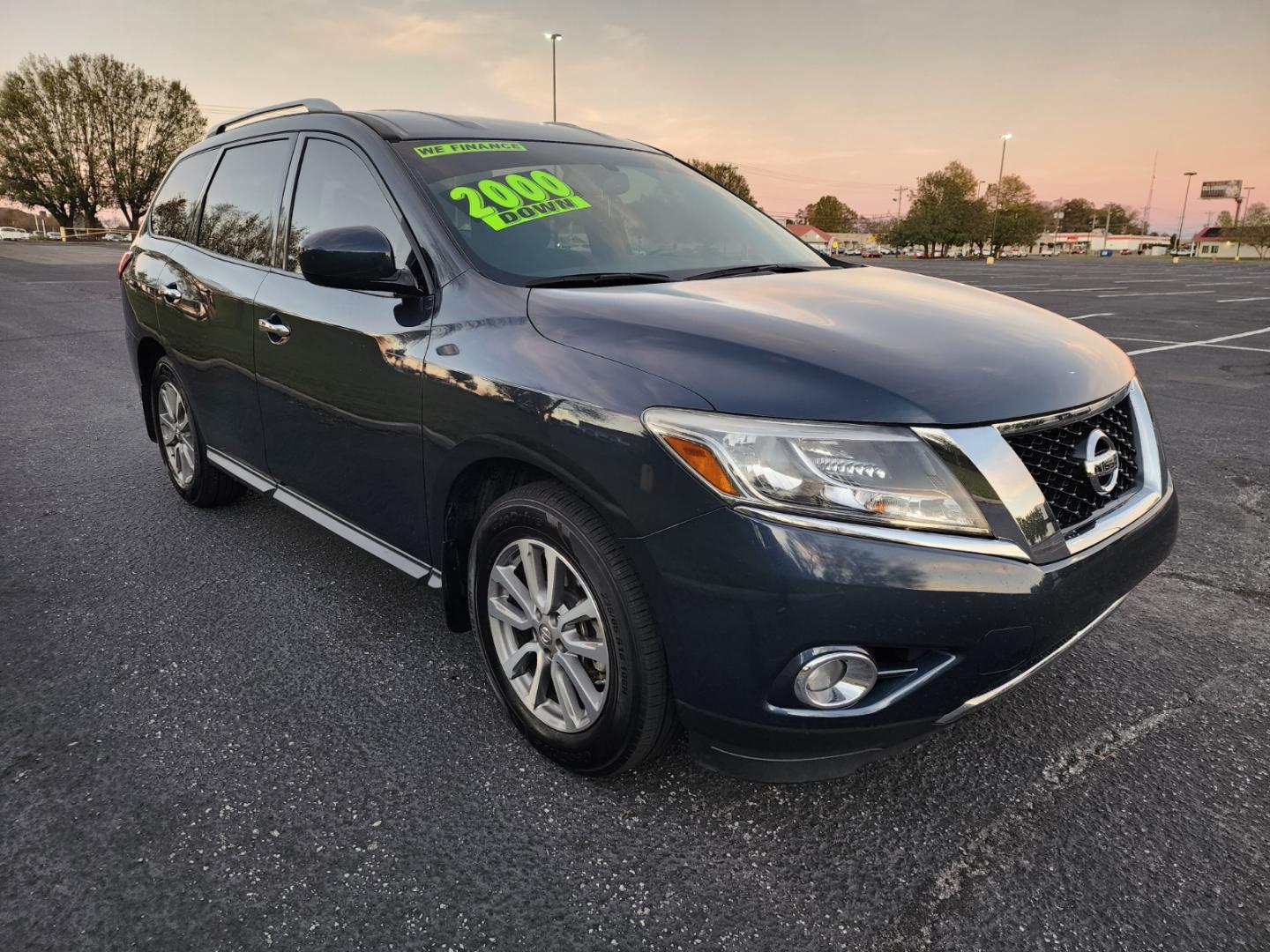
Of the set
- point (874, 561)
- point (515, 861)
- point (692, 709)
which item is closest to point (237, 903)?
point (515, 861)

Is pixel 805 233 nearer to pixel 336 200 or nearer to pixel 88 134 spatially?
pixel 336 200

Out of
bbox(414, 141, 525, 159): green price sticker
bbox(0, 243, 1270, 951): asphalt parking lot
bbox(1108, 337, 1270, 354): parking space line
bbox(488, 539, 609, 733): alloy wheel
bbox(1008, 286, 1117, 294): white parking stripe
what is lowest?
bbox(0, 243, 1270, 951): asphalt parking lot

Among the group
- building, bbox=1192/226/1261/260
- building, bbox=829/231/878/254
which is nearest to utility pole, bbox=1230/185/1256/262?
building, bbox=1192/226/1261/260

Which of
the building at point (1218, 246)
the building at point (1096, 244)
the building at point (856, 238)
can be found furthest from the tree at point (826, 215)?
the building at point (1218, 246)

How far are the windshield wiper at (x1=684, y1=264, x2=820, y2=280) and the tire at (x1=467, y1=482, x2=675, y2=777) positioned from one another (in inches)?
38.9

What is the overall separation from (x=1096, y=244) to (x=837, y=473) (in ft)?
579

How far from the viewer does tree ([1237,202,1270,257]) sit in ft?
316

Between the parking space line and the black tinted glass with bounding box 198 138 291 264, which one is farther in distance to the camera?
the parking space line

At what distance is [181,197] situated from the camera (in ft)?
13.9

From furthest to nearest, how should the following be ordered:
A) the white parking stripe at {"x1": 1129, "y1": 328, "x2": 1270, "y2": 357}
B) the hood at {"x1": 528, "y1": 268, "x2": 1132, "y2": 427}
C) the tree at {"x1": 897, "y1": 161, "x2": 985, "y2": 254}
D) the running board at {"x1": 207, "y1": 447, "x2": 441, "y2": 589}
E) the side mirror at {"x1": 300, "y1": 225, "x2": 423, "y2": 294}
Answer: the tree at {"x1": 897, "y1": 161, "x2": 985, "y2": 254} < the white parking stripe at {"x1": 1129, "y1": 328, "x2": 1270, "y2": 357} < the running board at {"x1": 207, "y1": 447, "x2": 441, "y2": 589} < the side mirror at {"x1": 300, "y1": 225, "x2": 423, "y2": 294} < the hood at {"x1": 528, "y1": 268, "x2": 1132, "y2": 427}

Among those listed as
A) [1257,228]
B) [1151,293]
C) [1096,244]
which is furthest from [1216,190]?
[1151,293]

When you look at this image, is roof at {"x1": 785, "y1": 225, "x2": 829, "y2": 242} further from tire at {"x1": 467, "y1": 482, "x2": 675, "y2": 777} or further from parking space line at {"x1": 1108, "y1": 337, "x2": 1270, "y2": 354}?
parking space line at {"x1": 1108, "y1": 337, "x2": 1270, "y2": 354}

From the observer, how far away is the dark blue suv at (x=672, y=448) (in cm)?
173

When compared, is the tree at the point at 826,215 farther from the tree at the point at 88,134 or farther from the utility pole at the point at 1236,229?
the tree at the point at 88,134
